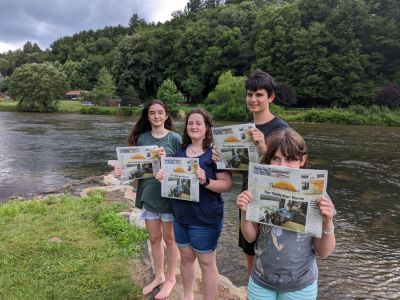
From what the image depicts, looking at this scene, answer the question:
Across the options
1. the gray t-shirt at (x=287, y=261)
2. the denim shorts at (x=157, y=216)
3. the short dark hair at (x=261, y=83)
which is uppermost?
the short dark hair at (x=261, y=83)

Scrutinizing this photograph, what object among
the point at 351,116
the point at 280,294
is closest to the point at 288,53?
the point at 351,116

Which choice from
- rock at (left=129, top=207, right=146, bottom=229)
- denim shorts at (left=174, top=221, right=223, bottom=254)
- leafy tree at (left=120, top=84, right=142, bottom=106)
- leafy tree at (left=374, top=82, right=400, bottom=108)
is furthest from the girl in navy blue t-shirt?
leafy tree at (left=120, top=84, right=142, bottom=106)

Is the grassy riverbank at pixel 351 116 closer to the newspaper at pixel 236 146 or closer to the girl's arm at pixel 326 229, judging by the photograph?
the newspaper at pixel 236 146

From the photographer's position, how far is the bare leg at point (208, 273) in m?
3.23

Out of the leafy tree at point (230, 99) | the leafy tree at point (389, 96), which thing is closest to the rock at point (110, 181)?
the leafy tree at point (230, 99)

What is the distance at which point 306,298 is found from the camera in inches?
91.8

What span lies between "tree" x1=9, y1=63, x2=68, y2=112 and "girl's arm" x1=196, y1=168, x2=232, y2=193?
5245cm

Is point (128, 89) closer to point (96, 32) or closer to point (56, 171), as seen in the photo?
point (56, 171)

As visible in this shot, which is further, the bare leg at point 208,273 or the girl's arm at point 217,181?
the bare leg at point 208,273

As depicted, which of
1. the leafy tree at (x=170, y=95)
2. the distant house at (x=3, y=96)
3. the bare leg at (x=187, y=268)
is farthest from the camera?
the distant house at (x=3, y=96)

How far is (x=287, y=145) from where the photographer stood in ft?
7.66

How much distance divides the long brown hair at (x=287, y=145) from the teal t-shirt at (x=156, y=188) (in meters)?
1.44

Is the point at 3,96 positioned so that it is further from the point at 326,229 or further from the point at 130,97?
the point at 326,229

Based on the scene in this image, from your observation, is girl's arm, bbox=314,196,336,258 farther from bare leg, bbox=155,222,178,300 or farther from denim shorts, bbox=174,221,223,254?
bare leg, bbox=155,222,178,300
